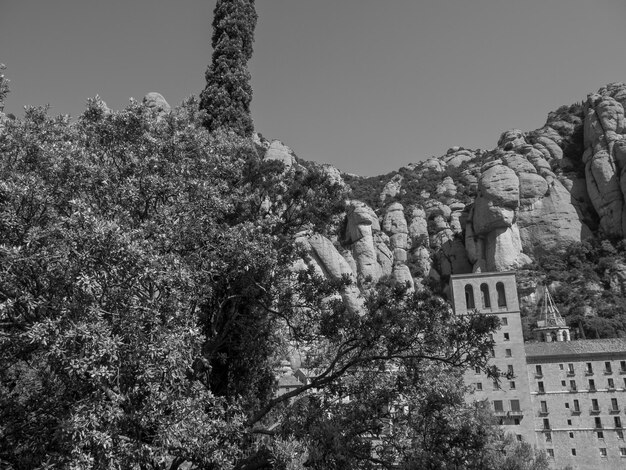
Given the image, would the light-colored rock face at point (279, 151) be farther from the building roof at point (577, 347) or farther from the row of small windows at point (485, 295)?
the building roof at point (577, 347)

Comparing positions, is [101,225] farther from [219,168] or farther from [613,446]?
[613,446]

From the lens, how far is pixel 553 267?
99125 millimetres

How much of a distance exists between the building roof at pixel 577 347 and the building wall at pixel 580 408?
527mm

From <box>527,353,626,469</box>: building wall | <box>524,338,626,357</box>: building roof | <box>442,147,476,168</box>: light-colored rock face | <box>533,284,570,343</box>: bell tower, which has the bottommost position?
<box>527,353,626,469</box>: building wall

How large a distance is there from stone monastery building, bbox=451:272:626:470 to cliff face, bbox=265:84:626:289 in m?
26.6

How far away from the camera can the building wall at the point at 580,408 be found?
64.2 metres

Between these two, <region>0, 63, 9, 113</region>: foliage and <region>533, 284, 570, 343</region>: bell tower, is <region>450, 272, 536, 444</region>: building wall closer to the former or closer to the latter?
<region>533, 284, 570, 343</region>: bell tower

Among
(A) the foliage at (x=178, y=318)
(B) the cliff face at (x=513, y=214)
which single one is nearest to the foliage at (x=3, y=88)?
(A) the foliage at (x=178, y=318)

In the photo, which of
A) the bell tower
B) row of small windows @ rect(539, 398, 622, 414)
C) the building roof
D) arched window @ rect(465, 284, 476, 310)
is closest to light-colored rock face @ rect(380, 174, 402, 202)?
the bell tower

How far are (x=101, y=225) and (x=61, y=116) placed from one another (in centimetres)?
646

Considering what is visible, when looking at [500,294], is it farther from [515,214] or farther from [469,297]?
[515,214]

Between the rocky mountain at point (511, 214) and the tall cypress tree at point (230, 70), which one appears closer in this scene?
the tall cypress tree at point (230, 70)

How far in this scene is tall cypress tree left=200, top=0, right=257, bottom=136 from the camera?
67.5 ft

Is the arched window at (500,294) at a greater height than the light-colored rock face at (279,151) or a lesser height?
lesser
